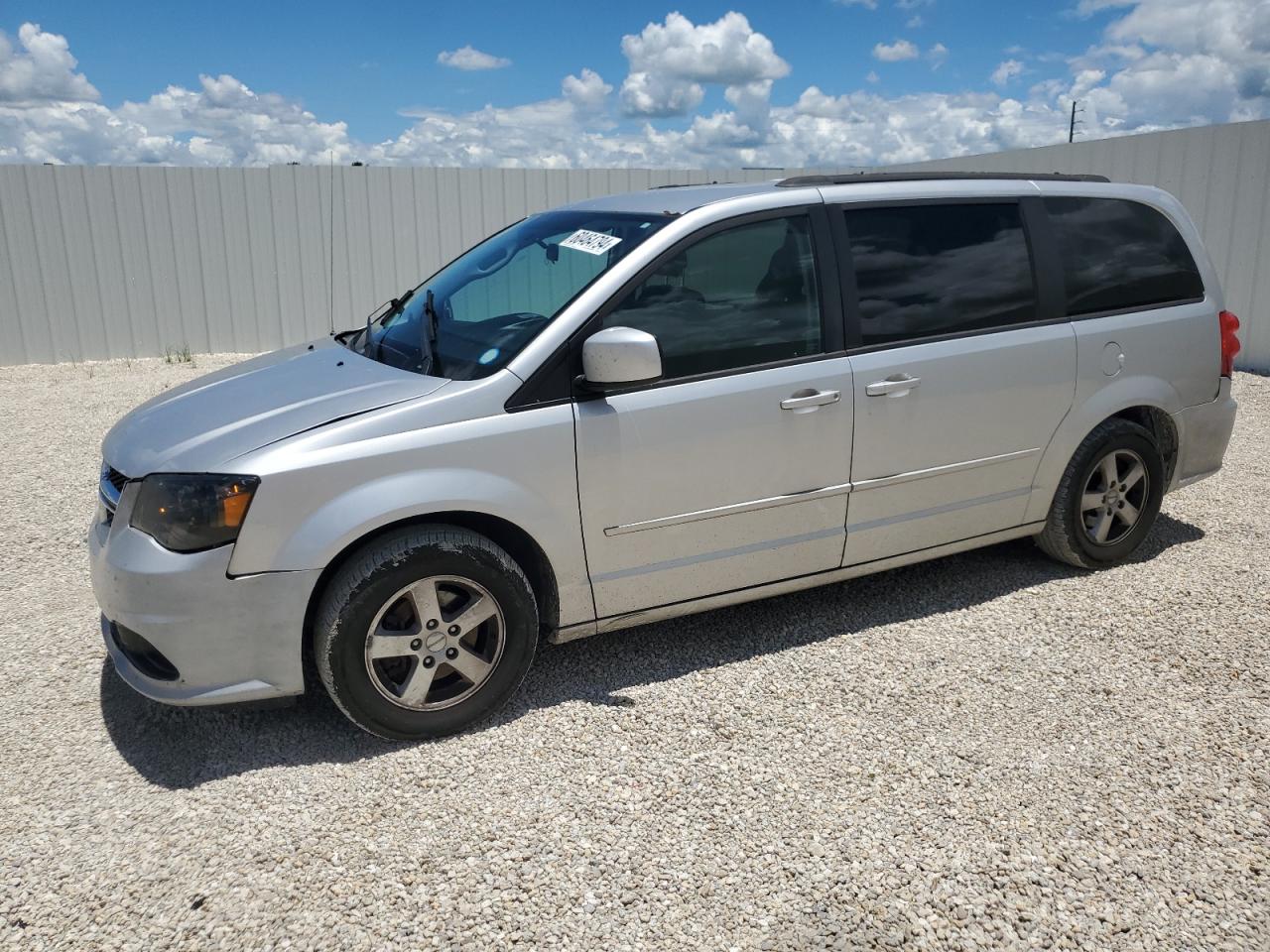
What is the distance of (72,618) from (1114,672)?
4.56 meters

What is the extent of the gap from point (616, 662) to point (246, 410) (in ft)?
5.74

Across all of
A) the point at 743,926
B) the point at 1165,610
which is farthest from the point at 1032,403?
the point at 743,926

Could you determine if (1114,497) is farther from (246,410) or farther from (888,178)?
(246,410)

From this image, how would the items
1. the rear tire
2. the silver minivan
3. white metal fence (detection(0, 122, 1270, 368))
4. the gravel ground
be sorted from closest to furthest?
the gravel ground < the silver minivan < the rear tire < white metal fence (detection(0, 122, 1270, 368))

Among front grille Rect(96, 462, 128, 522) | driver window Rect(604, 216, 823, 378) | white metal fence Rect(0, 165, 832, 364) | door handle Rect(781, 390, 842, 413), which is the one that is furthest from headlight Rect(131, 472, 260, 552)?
white metal fence Rect(0, 165, 832, 364)

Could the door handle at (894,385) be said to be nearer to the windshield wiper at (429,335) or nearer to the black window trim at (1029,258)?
the black window trim at (1029,258)

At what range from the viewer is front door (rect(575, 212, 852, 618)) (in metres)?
3.63

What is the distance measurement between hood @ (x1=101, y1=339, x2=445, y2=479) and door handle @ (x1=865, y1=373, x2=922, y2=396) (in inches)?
67.2

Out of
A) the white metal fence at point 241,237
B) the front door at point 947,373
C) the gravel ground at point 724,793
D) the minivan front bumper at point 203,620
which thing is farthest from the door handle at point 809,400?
the white metal fence at point 241,237

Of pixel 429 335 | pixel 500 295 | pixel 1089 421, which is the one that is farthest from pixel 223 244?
pixel 1089 421

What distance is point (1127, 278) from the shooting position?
15.5 ft

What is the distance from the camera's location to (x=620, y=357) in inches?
134

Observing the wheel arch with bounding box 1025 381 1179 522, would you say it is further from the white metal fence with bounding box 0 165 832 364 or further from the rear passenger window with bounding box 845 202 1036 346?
the white metal fence with bounding box 0 165 832 364

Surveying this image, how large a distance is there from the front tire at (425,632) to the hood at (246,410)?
486mm
